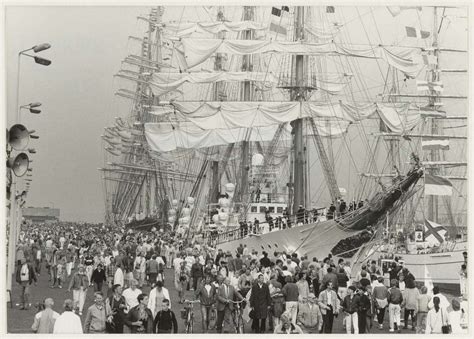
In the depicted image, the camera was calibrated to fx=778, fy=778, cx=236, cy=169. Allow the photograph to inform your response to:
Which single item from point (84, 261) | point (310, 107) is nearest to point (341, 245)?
point (310, 107)

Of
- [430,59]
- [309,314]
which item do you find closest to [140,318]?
[309,314]

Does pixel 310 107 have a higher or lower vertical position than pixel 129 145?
lower

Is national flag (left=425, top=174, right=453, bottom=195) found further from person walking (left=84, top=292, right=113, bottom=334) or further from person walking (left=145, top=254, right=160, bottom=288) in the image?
person walking (left=84, top=292, right=113, bottom=334)

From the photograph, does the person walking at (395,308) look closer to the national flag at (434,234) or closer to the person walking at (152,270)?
the person walking at (152,270)

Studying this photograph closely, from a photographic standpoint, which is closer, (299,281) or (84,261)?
(299,281)

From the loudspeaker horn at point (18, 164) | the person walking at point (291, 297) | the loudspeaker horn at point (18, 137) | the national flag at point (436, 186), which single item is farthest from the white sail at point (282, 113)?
the loudspeaker horn at point (18, 164)

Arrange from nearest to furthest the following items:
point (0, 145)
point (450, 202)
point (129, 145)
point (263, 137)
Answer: point (0, 145) → point (450, 202) → point (263, 137) → point (129, 145)

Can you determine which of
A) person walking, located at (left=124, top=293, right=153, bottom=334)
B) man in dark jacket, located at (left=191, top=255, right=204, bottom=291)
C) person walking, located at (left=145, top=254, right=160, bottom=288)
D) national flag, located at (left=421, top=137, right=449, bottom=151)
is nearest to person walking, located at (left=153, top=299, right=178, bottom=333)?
person walking, located at (left=124, top=293, right=153, bottom=334)

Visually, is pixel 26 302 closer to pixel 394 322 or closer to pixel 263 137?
pixel 394 322

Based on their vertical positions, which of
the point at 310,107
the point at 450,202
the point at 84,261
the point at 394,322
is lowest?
the point at 394,322
